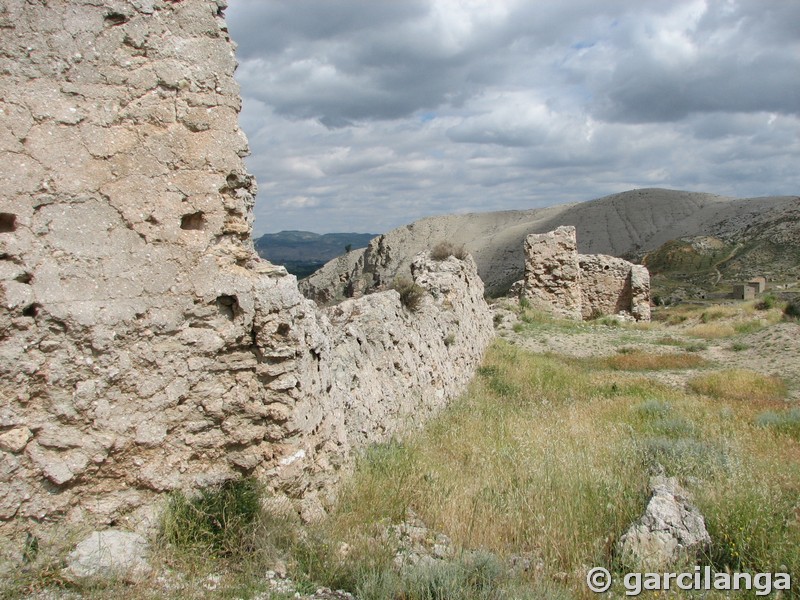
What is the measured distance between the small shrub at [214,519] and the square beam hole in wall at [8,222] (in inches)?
71.9

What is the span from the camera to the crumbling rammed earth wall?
3393 mm

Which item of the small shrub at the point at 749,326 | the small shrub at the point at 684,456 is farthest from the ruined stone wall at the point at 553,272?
the small shrub at the point at 684,456

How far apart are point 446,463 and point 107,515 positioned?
289cm

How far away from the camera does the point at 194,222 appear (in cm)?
401

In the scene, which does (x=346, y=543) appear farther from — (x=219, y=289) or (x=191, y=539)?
(x=219, y=289)

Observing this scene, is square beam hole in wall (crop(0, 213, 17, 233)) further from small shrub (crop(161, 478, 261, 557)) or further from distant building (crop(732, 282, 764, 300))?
distant building (crop(732, 282, 764, 300))

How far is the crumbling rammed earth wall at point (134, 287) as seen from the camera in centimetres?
339

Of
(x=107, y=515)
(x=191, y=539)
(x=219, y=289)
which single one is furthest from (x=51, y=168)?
(x=191, y=539)

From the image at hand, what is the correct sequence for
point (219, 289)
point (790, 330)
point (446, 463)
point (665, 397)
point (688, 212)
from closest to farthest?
point (219, 289), point (446, 463), point (665, 397), point (790, 330), point (688, 212)

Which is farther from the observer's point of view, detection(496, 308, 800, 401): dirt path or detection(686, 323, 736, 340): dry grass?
detection(686, 323, 736, 340): dry grass

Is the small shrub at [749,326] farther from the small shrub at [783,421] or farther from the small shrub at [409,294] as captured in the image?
the small shrub at [409,294]

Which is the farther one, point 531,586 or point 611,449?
point 611,449

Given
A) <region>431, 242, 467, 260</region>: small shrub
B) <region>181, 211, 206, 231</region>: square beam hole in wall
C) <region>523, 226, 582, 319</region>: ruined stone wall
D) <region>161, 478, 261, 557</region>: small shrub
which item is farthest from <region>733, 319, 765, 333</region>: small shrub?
<region>181, 211, 206, 231</region>: square beam hole in wall

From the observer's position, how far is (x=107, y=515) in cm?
355
